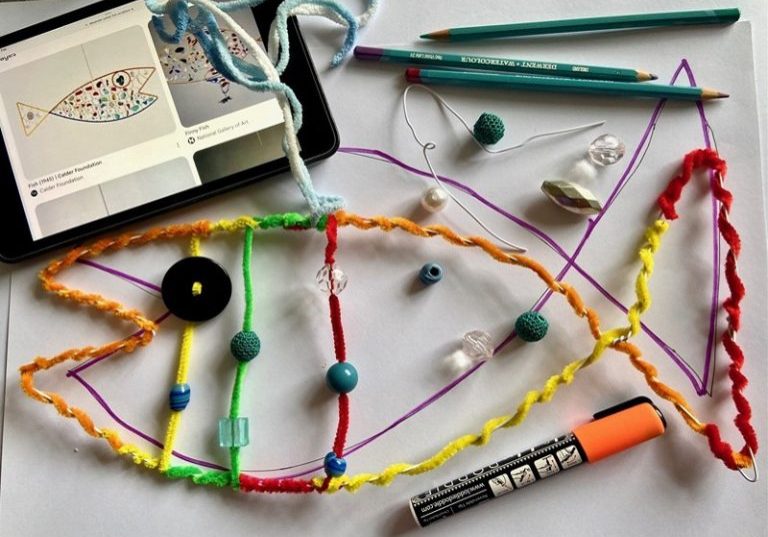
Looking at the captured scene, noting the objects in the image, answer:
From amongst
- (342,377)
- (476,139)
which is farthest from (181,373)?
(476,139)

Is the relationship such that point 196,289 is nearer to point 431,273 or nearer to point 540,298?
point 431,273

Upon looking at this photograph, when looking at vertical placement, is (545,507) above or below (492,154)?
below

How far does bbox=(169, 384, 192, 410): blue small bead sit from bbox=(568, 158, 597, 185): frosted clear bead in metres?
0.43

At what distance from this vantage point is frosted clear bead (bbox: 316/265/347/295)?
1.92 feet

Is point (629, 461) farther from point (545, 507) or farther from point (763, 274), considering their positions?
point (763, 274)

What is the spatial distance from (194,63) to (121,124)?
9 cm

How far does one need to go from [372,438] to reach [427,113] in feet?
1.07

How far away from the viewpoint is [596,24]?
626 mm

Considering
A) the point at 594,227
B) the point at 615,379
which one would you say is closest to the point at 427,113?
the point at 594,227

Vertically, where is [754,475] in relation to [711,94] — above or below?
below

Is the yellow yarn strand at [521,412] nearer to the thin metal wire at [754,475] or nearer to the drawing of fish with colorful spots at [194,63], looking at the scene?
the thin metal wire at [754,475]

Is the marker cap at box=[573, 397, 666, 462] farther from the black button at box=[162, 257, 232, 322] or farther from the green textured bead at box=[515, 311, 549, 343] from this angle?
the black button at box=[162, 257, 232, 322]

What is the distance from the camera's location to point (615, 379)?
1.97 ft

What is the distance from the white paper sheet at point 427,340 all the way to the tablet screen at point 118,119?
0.05 m
